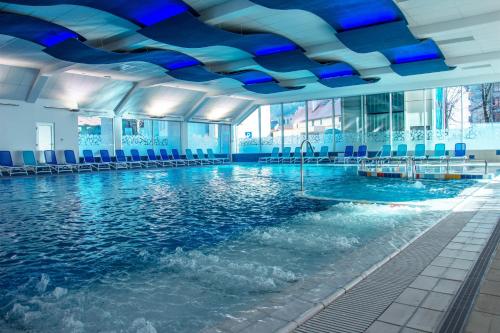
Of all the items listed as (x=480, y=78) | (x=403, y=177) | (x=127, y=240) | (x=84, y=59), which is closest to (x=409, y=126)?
(x=480, y=78)

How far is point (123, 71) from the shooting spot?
14.8 m

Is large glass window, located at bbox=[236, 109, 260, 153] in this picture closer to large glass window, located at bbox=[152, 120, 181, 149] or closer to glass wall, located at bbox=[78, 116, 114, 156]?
large glass window, located at bbox=[152, 120, 181, 149]

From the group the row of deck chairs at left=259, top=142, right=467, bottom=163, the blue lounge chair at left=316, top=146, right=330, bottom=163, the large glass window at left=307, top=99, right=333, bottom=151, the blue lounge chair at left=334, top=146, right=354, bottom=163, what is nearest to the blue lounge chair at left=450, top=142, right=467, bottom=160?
the row of deck chairs at left=259, top=142, right=467, bottom=163

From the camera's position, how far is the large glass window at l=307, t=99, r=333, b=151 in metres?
21.2

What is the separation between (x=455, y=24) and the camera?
9.52 metres

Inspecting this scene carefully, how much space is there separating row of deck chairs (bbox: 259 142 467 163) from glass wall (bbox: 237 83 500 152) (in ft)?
3.22

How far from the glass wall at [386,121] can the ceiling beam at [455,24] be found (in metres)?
8.50

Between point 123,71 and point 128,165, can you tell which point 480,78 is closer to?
point 123,71

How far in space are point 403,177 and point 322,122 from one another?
1090 centimetres

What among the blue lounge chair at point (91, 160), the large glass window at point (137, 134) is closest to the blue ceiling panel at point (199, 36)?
the blue lounge chair at point (91, 160)

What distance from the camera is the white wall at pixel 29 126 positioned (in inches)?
571

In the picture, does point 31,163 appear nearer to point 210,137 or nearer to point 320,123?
point 210,137

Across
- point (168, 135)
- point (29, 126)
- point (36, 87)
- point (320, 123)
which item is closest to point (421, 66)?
point (320, 123)

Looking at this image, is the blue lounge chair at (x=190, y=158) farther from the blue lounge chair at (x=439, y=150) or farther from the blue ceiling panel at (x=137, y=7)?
the blue ceiling panel at (x=137, y=7)
